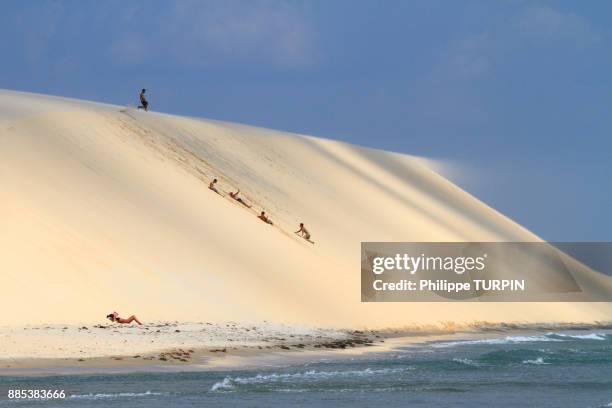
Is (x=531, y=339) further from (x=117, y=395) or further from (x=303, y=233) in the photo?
(x=117, y=395)

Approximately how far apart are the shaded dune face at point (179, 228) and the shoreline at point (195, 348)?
4.10ft

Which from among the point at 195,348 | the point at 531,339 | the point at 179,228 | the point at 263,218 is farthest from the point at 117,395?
the point at 263,218

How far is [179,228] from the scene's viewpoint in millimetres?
38438

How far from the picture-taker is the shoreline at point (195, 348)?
2383 cm

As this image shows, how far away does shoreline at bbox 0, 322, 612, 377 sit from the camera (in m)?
23.8

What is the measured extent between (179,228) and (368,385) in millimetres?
16413

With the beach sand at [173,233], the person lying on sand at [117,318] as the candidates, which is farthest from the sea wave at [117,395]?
the person lying on sand at [117,318]

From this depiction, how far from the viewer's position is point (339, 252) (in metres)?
45.8

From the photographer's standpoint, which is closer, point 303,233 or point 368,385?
point 368,385

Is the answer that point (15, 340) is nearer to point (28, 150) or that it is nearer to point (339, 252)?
point (28, 150)

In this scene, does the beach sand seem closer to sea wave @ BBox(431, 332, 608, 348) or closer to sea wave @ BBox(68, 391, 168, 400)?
sea wave @ BBox(431, 332, 608, 348)

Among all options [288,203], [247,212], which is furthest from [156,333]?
[288,203]

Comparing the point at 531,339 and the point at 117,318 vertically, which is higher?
the point at 531,339

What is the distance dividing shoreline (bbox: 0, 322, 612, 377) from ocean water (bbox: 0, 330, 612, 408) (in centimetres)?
82
